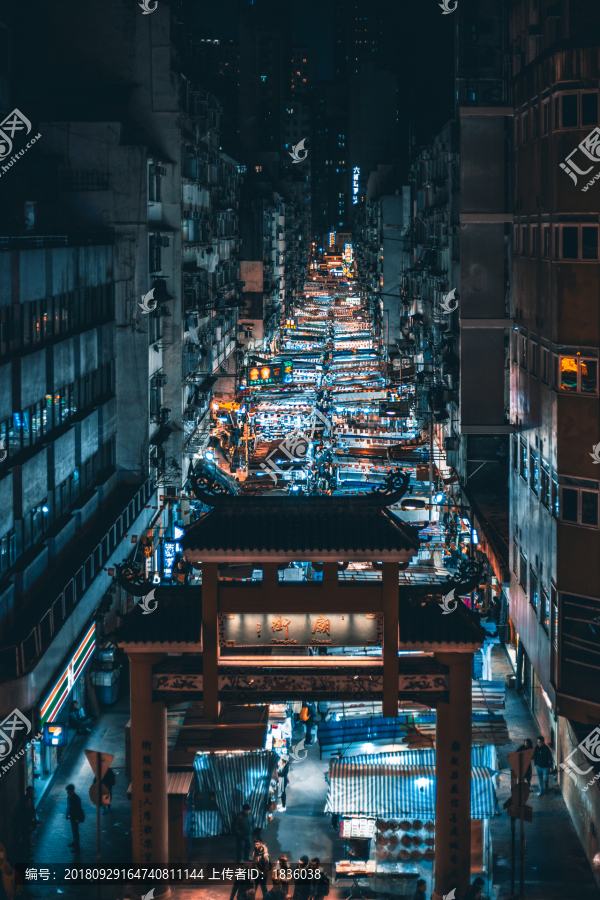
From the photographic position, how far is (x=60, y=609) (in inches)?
960

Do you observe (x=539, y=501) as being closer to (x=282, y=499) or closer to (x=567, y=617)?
(x=567, y=617)

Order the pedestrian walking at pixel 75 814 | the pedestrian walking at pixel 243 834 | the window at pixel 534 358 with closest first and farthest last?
the pedestrian walking at pixel 243 834 < the pedestrian walking at pixel 75 814 < the window at pixel 534 358

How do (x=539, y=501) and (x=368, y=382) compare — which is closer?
(x=539, y=501)

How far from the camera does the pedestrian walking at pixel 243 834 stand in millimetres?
20094

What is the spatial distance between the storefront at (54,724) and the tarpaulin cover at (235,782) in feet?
12.1

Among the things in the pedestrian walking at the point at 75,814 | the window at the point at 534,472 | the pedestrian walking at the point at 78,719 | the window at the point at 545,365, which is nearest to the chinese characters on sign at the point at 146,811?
the pedestrian walking at the point at 75,814

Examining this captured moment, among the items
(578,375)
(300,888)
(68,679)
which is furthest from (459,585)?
(68,679)

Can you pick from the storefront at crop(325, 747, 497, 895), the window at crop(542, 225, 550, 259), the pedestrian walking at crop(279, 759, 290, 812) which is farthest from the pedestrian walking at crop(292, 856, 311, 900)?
the window at crop(542, 225, 550, 259)

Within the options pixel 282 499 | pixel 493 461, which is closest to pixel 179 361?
pixel 493 461

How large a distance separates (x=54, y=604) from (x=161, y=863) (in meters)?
6.75

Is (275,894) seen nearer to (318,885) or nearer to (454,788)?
(318,885)

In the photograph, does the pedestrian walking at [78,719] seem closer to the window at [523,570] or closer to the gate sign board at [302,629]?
the gate sign board at [302,629]

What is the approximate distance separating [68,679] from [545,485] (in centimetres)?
1213

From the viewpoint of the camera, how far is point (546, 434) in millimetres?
22906
